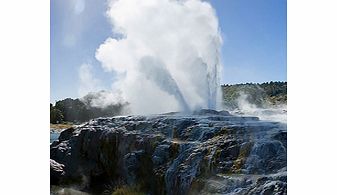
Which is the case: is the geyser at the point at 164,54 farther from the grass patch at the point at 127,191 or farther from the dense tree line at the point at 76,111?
the grass patch at the point at 127,191

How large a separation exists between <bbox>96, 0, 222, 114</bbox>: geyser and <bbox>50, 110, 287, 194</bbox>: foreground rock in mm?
100

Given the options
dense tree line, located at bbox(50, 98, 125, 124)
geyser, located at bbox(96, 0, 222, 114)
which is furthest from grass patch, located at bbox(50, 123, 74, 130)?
geyser, located at bbox(96, 0, 222, 114)

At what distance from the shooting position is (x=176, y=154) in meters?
2.82

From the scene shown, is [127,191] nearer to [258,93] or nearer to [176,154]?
[176,154]

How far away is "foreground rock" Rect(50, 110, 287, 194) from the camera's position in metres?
2.66

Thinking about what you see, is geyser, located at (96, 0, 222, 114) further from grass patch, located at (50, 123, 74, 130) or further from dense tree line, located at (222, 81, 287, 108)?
grass patch, located at (50, 123, 74, 130)

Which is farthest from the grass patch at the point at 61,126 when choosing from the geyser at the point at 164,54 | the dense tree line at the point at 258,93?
the dense tree line at the point at 258,93

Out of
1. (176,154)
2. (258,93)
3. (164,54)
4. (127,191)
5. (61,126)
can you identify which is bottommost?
(127,191)

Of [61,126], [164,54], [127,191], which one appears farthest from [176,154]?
[61,126]

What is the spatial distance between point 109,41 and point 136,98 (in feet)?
1.07

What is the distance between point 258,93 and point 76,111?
0.95 metres

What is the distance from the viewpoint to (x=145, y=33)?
9.32ft

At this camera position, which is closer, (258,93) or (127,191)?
(258,93)
